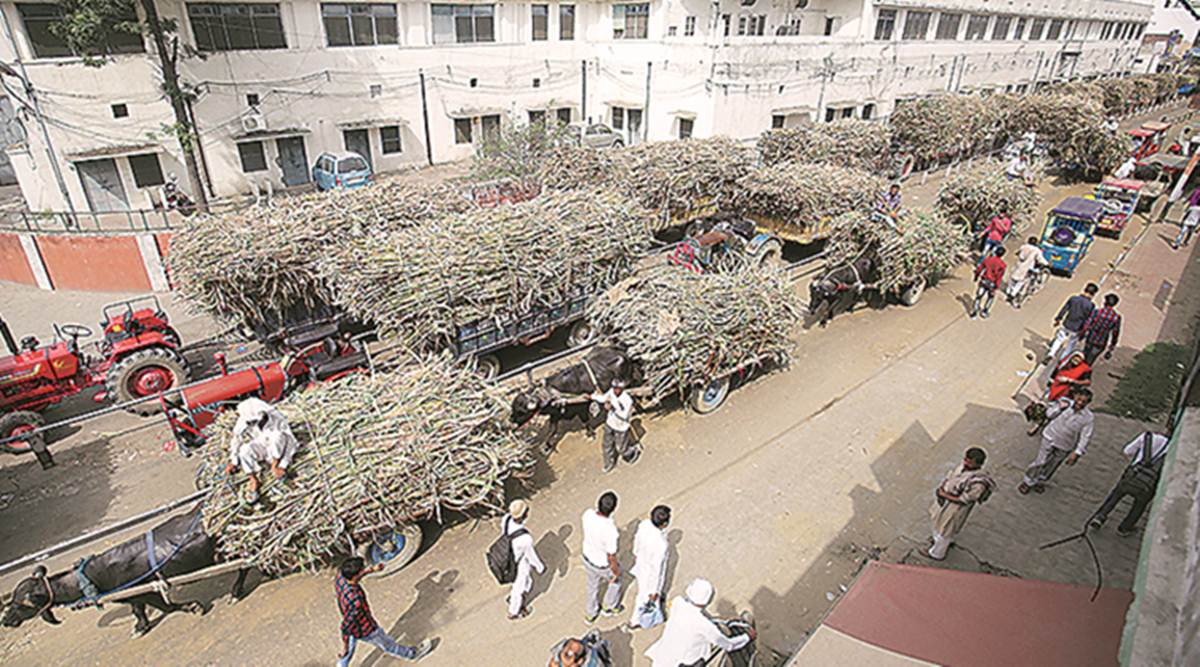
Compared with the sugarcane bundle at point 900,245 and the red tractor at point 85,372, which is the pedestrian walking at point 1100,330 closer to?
the sugarcane bundle at point 900,245

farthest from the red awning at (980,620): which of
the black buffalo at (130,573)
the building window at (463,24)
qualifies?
the building window at (463,24)

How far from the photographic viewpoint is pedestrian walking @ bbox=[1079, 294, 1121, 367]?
31.9 feet

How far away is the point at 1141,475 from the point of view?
675cm

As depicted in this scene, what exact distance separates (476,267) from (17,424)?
6966 mm

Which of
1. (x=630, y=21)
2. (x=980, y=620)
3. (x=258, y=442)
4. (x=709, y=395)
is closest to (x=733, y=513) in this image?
(x=709, y=395)

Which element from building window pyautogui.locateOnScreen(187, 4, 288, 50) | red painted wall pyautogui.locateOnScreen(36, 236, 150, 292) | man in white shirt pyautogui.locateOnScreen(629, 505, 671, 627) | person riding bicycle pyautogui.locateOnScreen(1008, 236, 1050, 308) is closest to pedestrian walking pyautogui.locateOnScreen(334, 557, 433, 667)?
man in white shirt pyautogui.locateOnScreen(629, 505, 671, 627)

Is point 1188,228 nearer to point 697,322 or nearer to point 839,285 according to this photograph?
point 839,285

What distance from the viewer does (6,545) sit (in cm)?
732

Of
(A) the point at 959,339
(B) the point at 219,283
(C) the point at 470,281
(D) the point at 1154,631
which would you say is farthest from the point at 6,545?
(A) the point at 959,339

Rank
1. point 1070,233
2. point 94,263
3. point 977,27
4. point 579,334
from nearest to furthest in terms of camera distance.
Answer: point 579,334 → point 94,263 → point 1070,233 → point 977,27

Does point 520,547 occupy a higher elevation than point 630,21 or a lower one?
lower

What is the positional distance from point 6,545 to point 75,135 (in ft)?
53.5

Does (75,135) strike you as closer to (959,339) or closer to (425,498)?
(425,498)

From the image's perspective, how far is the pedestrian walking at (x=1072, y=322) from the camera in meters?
10.0
